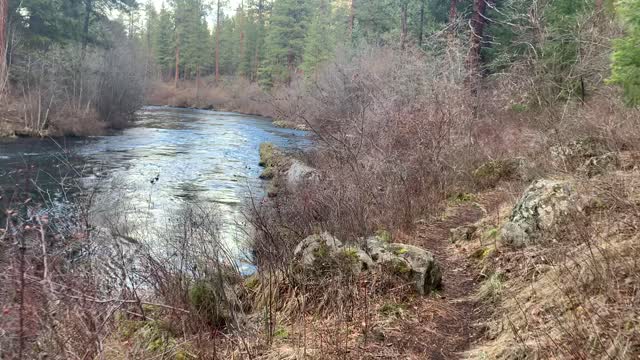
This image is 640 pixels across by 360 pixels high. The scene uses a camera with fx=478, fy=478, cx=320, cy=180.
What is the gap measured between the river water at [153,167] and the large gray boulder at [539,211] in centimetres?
394

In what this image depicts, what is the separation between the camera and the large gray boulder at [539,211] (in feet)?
16.4

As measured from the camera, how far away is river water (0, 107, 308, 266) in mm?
11859

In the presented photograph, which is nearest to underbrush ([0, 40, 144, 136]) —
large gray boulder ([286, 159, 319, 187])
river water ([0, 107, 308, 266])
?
river water ([0, 107, 308, 266])

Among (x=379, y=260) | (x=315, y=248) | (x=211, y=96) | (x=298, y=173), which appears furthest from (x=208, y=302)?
(x=211, y=96)

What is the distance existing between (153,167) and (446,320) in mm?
15120

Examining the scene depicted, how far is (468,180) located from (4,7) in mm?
21462

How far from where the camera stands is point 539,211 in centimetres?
526

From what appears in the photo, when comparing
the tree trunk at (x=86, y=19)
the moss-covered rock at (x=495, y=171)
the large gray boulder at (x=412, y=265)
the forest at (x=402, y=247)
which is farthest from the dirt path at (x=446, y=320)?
the tree trunk at (x=86, y=19)

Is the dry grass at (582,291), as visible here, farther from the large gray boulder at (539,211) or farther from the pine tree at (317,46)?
the pine tree at (317,46)

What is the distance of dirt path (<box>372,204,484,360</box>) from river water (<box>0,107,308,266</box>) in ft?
10.9

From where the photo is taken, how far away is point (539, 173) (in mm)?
6969

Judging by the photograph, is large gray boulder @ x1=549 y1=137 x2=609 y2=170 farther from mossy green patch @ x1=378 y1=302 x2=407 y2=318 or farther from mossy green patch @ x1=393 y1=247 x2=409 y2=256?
mossy green patch @ x1=378 y1=302 x2=407 y2=318

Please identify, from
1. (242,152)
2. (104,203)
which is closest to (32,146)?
(242,152)

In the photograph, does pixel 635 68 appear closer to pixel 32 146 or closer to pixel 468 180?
pixel 468 180
